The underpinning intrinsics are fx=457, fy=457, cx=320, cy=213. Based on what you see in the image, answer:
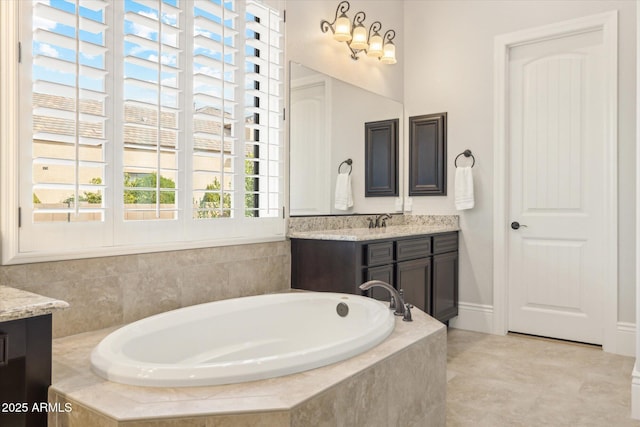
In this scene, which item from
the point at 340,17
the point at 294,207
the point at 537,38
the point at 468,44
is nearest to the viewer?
the point at 294,207

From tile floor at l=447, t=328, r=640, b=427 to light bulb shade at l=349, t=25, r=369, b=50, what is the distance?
8.02 ft

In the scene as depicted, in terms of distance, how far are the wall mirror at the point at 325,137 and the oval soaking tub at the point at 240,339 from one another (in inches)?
33.1

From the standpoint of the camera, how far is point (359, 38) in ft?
11.8

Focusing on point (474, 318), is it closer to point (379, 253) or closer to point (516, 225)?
point (516, 225)

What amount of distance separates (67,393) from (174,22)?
70.2 inches

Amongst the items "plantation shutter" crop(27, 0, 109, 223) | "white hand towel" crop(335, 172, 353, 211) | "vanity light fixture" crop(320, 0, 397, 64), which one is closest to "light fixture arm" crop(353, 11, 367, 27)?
"vanity light fixture" crop(320, 0, 397, 64)

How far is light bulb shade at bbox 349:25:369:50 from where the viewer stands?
11.8ft

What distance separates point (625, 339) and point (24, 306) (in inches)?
144

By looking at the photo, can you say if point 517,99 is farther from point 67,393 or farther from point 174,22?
point 67,393

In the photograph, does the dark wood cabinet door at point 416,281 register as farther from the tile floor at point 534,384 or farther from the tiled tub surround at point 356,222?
the tiled tub surround at point 356,222

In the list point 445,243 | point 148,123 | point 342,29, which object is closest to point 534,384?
point 445,243

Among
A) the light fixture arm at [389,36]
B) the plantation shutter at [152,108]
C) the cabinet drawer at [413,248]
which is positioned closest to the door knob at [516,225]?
the cabinet drawer at [413,248]

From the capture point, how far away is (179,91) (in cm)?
229

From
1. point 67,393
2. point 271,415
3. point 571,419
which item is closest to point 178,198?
point 67,393
